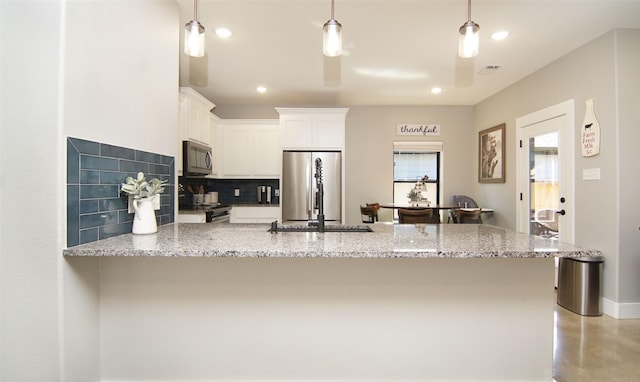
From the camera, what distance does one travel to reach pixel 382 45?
10.6ft

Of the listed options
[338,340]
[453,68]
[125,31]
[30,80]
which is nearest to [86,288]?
[30,80]

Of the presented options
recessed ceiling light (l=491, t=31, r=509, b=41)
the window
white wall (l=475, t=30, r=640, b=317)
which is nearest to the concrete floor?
white wall (l=475, t=30, r=640, b=317)

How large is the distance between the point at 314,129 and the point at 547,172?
3088 mm

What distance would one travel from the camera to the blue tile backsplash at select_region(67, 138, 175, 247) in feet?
4.66

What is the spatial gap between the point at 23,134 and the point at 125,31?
0.82 m

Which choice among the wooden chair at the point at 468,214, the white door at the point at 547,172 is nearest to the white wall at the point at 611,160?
the white door at the point at 547,172

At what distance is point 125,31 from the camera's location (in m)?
1.79

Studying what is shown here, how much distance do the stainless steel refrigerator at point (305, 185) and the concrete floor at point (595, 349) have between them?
9.56 ft

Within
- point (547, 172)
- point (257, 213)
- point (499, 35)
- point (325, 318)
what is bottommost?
point (325, 318)

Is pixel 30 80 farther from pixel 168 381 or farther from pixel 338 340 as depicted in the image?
pixel 338 340

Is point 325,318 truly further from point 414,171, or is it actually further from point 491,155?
point 414,171

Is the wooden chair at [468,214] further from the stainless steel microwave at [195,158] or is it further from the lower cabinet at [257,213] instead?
the stainless steel microwave at [195,158]

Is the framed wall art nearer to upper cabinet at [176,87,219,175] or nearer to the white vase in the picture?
upper cabinet at [176,87,219,175]

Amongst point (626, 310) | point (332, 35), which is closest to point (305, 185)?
point (332, 35)
